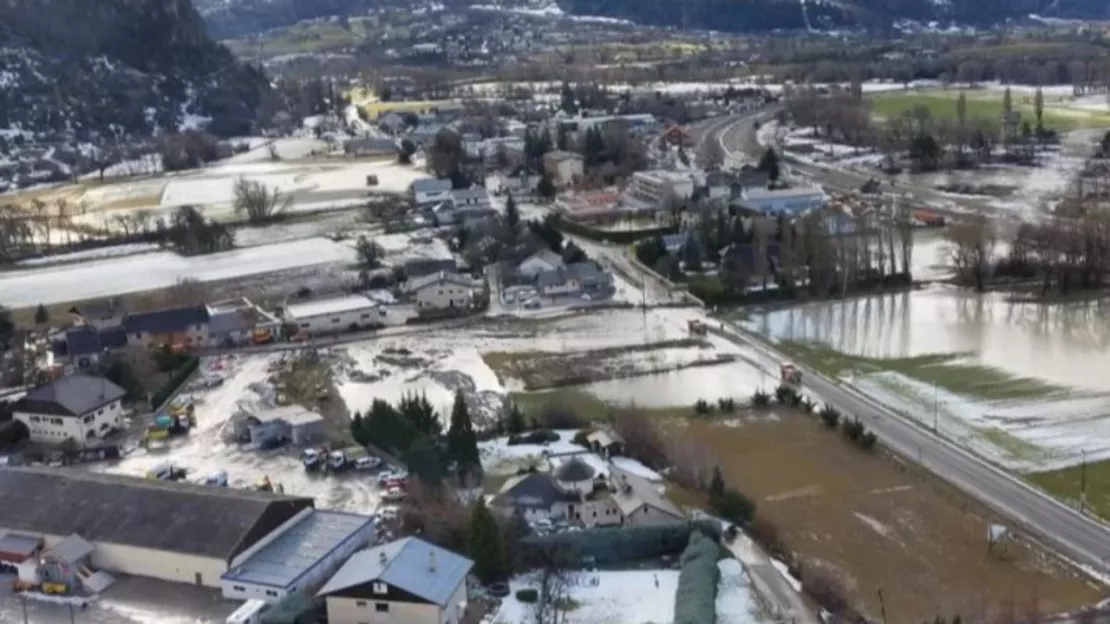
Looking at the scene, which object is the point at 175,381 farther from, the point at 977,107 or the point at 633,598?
the point at 977,107

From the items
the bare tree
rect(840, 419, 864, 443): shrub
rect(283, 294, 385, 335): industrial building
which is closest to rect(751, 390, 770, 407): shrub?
rect(840, 419, 864, 443): shrub

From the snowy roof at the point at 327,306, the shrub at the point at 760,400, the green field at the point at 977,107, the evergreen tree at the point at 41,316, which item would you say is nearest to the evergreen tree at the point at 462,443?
the shrub at the point at 760,400

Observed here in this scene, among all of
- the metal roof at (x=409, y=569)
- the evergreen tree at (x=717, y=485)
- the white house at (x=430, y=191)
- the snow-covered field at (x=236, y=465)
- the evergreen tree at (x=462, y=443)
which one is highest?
the white house at (x=430, y=191)

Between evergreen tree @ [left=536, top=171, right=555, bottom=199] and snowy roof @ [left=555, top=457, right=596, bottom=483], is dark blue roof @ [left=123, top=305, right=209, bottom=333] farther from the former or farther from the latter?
evergreen tree @ [left=536, top=171, right=555, bottom=199]

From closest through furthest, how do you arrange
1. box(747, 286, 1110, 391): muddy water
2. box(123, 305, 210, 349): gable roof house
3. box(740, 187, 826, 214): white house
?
box(747, 286, 1110, 391): muddy water < box(123, 305, 210, 349): gable roof house < box(740, 187, 826, 214): white house

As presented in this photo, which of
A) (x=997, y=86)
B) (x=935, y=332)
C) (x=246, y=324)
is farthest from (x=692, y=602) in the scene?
(x=997, y=86)

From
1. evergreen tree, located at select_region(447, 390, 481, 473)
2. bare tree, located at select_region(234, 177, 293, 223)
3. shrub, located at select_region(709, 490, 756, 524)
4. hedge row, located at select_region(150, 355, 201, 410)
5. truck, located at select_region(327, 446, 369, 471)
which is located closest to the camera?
shrub, located at select_region(709, 490, 756, 524)

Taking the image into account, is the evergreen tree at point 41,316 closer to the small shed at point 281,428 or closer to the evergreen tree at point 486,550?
the small shed at point 281,428
